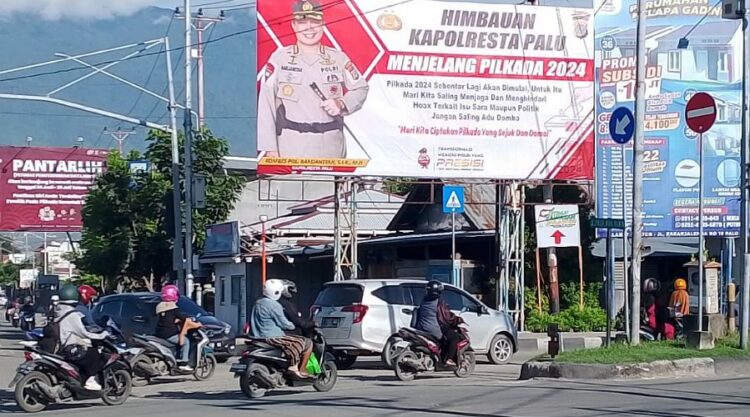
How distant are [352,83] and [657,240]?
10.1m

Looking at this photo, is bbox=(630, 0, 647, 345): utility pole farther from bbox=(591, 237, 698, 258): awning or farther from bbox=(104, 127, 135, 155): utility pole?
bbox=(104, 127, 135, 155): utility pole

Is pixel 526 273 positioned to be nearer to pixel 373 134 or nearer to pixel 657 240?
pixel 657 240

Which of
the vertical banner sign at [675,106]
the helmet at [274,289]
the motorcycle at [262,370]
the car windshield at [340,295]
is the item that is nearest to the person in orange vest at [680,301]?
the car windshield at [340,295]

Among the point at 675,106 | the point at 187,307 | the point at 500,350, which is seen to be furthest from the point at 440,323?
the point at 675,106

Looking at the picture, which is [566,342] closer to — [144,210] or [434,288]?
[434,288]

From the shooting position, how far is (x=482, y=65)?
2916cm

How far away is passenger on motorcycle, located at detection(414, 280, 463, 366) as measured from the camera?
1881cm

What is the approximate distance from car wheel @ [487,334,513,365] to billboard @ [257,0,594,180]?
701 centimetres

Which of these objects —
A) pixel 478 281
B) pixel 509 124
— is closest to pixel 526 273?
pixel 478 281

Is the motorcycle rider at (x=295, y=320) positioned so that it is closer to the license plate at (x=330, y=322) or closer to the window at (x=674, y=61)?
the license plate at (x=330, y=322)

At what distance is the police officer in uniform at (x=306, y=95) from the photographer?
2753 centimetres

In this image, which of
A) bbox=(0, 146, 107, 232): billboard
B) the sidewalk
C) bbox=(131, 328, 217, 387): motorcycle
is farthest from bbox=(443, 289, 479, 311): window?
bbox=(0, 146, 107, 232): billboard

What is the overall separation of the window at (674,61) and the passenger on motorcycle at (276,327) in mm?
15783

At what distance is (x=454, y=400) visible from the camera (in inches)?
602
